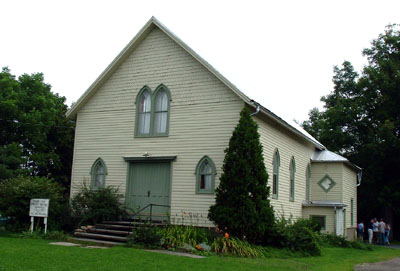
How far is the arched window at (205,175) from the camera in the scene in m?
17.6

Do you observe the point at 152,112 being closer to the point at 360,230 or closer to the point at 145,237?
the point at 145,237

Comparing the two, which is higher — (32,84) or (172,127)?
(32,84)

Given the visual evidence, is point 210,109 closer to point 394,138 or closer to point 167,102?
point 167,102

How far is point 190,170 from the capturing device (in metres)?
18.0

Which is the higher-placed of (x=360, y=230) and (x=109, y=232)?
(x=360, y=230)

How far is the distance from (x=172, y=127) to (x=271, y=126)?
14.4 feet

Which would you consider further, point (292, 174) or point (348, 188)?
point (348, 188)

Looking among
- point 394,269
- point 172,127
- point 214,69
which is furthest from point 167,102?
point 394,269

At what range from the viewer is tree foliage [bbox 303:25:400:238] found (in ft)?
110

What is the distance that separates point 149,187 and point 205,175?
2714 mm

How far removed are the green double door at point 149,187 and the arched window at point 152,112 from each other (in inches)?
55.0

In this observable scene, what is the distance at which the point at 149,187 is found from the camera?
19.0 meters

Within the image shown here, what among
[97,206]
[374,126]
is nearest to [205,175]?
[97,206]

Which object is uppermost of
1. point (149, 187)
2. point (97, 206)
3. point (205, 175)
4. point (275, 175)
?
point (275, 175)
